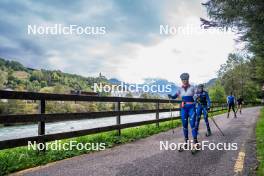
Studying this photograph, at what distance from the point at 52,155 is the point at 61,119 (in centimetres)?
99

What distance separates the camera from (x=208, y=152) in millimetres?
7805

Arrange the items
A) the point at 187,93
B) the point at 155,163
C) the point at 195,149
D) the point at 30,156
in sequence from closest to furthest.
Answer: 1. the point at 155,163
2. the point at 30,156
3. the point at 195,149
4. the point at 187,93

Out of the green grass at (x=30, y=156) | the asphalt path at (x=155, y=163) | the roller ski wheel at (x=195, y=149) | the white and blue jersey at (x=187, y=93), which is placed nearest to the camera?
the asphalt path at (x=155, y=163)

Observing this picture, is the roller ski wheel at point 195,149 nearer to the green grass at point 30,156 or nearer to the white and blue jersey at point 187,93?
the white and blue jersey at point 187,93

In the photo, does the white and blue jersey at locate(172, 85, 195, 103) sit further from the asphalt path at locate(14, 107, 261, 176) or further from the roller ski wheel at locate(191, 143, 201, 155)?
the asphalt path at locate(14, 107, 261, 176)

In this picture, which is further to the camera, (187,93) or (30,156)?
(187,93)

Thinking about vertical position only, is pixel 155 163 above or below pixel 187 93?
below

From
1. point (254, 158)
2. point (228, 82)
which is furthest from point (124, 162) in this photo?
point (228, 82)

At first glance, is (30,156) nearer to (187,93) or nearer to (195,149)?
(195,149)

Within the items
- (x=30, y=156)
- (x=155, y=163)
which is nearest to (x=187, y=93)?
(x=155, y=163)

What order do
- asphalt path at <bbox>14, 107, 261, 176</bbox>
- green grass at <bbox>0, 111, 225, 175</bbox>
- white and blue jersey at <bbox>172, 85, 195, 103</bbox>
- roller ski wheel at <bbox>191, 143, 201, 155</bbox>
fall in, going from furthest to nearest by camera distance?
white and blue jersey at <bbox>172, 85, 195, 103</bbox> < roller ski wheel at <bbox>191, 143, 201, 155</bbox> < green grass at <bbox>0, 111, 225, 175</bbox> < asphalt path at <bbox>14, 107, 261, 176</bbox>

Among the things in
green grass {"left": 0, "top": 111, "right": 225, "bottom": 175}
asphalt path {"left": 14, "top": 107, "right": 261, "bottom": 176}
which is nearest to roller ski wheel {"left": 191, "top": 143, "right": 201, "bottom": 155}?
asphalt path {"left": 14, "top": 107, "right": 261, "bottom": 176}

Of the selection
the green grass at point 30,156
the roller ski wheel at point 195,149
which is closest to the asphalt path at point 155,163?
the roller ski wheel at point 195,149

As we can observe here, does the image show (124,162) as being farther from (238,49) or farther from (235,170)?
(238,49)
